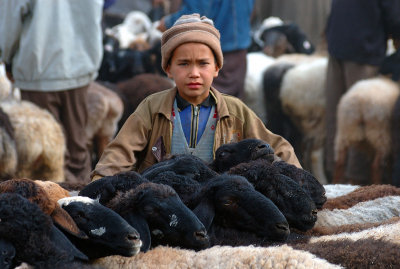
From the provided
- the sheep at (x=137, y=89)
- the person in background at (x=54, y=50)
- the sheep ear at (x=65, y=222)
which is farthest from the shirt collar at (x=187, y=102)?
the sheep at (x=137, y=89)

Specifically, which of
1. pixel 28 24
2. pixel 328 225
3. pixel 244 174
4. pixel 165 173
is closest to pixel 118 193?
pixel 165 173

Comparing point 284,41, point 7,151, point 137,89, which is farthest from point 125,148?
point 284,41

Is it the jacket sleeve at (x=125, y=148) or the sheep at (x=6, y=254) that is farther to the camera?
the jacket sleeve at (x=125, y=148)

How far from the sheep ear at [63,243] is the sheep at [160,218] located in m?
0.23

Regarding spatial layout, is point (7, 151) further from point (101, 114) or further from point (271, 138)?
point (271, 138)

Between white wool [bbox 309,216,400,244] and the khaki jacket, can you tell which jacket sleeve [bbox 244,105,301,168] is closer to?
the khaki jacket

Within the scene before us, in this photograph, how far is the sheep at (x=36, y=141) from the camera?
5094 mm

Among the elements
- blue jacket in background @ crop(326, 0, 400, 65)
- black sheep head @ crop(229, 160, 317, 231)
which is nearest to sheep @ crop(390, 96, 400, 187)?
blue jacket in background @ crop(326, 0, 400, 65)

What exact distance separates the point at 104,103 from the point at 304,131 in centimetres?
215

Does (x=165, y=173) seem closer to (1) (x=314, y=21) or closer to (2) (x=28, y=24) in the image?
(2) (x=28, y=24)

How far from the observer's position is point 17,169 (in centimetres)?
510

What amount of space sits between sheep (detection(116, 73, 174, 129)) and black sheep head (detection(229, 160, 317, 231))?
13.8 ft

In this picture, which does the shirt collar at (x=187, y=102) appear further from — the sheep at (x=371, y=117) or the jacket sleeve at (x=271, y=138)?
the sheep at (x=371, y=117)

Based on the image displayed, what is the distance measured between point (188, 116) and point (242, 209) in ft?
3.09
